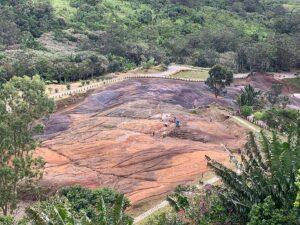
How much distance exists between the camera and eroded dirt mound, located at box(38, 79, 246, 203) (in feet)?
117

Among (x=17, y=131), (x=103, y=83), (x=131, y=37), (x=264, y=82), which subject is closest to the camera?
(x=17, y=131)

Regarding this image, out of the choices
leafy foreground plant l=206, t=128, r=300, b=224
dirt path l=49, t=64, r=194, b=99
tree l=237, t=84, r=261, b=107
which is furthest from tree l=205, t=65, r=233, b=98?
leafy foreground plant l=206, t=128, r=300, b=224

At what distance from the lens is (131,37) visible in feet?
313

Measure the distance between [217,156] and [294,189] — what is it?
1712cm

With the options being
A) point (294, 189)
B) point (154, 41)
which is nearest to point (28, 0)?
point (154, 41)

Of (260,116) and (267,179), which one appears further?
(260,116)

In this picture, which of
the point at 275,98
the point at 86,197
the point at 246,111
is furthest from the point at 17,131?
the point at 275,98

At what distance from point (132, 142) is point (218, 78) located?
22038 mm

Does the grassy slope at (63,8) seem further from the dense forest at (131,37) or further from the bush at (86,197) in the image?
the bush at (86,197)

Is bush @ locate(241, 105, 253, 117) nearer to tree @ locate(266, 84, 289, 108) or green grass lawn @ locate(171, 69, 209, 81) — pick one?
tree @ locate(266, 84, 289, 108)

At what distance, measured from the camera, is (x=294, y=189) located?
19.4 m

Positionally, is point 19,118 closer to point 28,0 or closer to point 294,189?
point 294,189

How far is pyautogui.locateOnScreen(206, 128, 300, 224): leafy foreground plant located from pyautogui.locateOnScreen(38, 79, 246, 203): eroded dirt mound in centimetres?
1171

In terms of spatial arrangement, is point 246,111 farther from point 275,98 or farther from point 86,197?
point 86,197
